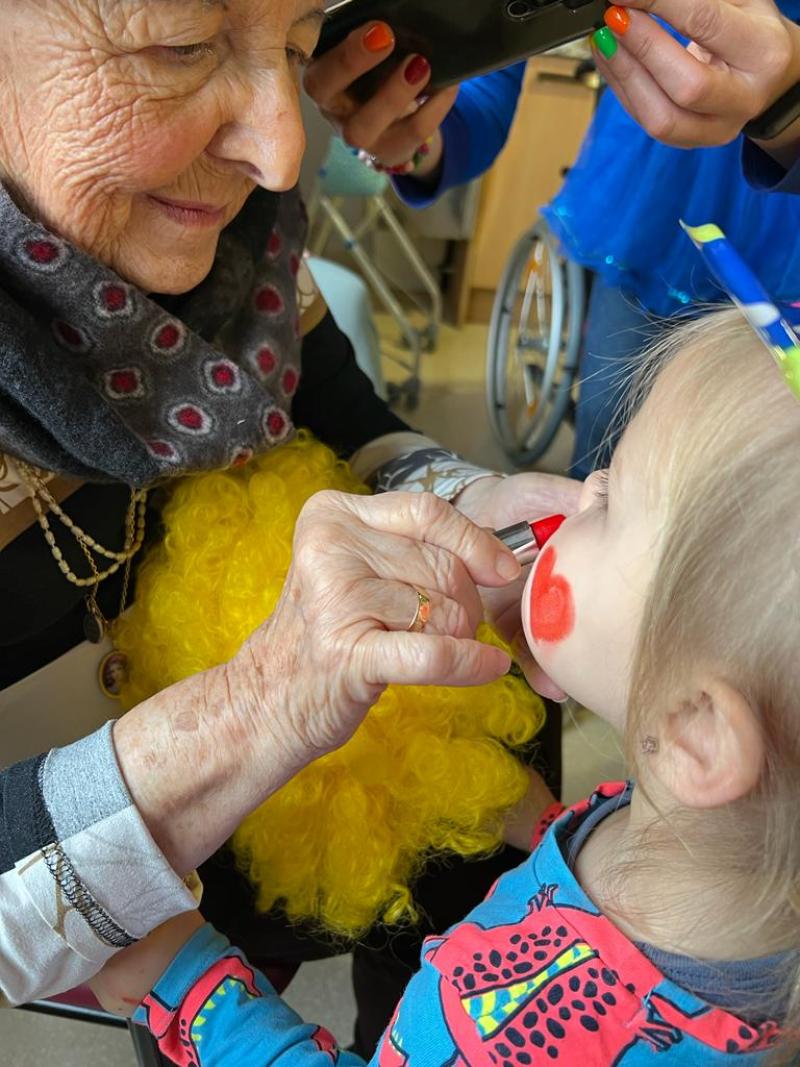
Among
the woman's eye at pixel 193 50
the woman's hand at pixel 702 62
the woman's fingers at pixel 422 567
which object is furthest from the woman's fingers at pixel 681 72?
the woman's fingers at pixel 422 567

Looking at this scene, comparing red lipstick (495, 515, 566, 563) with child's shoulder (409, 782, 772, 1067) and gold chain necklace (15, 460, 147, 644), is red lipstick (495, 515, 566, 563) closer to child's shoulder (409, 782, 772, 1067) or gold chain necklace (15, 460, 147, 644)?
child's shoulder (409, 782, 772, 1067)

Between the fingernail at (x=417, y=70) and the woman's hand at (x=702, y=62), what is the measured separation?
0.64 ft

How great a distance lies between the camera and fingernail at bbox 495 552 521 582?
0.72 meters

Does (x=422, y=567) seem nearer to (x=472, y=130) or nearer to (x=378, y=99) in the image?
(x=378, y=99)

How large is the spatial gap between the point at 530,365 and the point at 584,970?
2403mm

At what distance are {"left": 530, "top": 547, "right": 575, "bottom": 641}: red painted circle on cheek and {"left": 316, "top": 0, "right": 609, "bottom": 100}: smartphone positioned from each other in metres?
0.57

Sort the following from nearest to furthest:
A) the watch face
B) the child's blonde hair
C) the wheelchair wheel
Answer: the child's blonde hair → the watch face → the wheelchair wheel

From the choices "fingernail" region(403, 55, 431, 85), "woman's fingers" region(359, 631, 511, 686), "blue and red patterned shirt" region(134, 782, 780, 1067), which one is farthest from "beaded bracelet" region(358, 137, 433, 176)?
"blue and red patterned shirt" region(134, 782, 780, 1067)

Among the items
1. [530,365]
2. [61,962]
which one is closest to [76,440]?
[61,962]

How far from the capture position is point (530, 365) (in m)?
2.89

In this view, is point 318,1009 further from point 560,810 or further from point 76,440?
point 76,440

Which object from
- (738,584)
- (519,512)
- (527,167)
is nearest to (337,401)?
(519,512)

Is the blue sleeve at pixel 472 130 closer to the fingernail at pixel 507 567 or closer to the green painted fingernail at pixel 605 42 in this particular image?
the green painted fingernail at pixel 605 42

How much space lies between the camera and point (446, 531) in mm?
723
